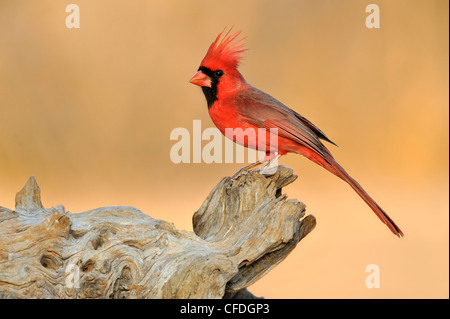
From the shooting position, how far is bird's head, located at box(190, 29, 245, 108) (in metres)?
2.85

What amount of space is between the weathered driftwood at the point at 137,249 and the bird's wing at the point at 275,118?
311 mm

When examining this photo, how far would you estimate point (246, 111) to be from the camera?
2.78 meters

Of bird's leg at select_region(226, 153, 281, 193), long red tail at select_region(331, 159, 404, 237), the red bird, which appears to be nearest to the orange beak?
the red bird

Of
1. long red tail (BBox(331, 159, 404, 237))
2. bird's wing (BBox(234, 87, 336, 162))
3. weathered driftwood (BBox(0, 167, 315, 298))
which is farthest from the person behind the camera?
bird's wing (BBox(234, 87, 336, 162))

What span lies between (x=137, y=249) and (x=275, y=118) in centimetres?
93

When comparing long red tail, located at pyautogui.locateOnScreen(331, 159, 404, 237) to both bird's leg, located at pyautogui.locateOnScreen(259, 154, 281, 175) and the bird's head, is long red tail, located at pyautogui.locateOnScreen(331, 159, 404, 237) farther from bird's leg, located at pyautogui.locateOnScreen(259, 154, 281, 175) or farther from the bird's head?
the bird's head

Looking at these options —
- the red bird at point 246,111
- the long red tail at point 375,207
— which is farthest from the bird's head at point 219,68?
the long red tail at point 375,207

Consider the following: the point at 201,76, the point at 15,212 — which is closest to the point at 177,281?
the point at 15,212

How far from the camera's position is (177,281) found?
2188mm

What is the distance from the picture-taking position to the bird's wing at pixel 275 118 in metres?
2.74

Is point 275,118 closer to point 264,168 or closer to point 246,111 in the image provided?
point 246,111

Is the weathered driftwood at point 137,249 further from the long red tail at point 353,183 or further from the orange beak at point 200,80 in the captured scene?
the orange beak at point 200,80

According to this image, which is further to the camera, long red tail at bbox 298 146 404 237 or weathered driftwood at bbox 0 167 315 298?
long red tail at bbox 298 146 404 237

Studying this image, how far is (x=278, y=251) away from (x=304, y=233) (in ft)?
0.59
